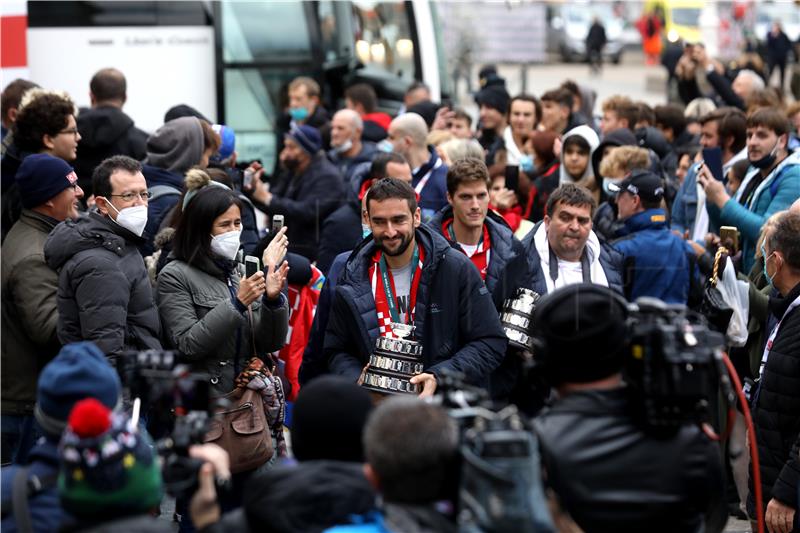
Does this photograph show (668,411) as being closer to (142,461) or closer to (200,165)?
(142,461)

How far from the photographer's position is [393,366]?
17.3 feet

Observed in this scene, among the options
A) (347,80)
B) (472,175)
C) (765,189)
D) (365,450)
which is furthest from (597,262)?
(347,80)

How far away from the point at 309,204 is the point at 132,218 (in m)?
3.23

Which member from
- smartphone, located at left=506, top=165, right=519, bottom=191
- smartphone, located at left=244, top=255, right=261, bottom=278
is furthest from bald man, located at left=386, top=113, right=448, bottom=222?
smartphone, located at left=244, top=255, right=261, bottom=278

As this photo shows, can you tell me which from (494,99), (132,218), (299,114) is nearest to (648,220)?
(132,218)

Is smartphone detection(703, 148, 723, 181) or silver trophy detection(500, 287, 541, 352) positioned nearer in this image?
silver trophy detection(500, 287, 541, 352)

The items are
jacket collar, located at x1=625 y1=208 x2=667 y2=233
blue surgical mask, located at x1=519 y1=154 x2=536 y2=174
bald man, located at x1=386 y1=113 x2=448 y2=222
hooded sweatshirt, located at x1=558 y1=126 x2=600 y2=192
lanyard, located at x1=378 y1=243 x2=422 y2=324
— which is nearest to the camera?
lanyard, located at x1=378 y1=243 x2=422 y2=324

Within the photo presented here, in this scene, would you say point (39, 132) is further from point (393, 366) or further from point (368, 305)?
point (393, 366)

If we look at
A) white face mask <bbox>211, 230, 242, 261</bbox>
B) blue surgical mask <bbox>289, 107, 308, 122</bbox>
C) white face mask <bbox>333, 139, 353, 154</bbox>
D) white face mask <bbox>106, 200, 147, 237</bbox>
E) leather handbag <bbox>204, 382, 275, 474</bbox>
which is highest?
blue surgical mask <bbox>289, 107, 308, 122</bbox>

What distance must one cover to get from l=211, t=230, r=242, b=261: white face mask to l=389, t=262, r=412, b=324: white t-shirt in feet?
2.49

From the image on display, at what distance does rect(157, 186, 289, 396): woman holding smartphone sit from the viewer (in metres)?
5.56

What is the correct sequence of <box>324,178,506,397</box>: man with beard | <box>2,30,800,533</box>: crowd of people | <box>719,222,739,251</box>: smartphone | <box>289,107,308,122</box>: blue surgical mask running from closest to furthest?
<box>2,30,800,533</box>: crowd of people → <box>324,178,506,397</box>: man with beard → <box>719,222,739,251</box>: smartphone → <box>289,107,308,122</box>: blue surgical mask

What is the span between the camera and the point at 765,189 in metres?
7.56

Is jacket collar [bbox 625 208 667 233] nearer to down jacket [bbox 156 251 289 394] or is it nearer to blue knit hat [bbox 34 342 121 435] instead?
down jacket [bbox 156 251 289 394]
